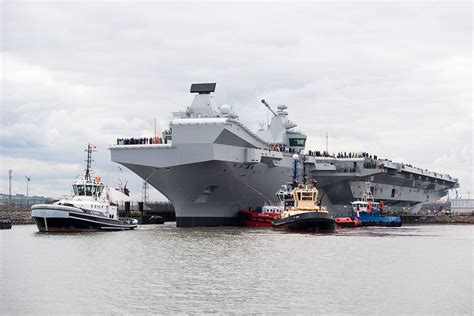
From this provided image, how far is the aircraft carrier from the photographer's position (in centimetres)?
4528

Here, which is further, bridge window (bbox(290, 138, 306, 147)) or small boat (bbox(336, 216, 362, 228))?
bridge window (bbox(290, 138, 306, 147))

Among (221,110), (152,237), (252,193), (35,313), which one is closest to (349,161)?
(252,193)

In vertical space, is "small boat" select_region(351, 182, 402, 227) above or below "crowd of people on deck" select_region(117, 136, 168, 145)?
below

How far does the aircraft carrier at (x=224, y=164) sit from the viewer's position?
149 ft

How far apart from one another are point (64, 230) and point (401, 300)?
27.3 metres

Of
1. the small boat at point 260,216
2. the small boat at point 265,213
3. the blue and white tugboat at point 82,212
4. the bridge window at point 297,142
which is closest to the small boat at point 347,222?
the small boat at point 265,213

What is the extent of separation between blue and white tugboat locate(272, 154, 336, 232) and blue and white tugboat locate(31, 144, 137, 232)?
10.2m

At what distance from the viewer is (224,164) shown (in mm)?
46812

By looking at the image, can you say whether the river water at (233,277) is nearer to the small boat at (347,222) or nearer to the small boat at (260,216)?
the small boat at (260,216)

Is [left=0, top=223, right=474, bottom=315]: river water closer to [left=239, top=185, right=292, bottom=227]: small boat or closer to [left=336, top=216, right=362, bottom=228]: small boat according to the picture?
[left=239, top=185, right=292, bottom=227]: small boat

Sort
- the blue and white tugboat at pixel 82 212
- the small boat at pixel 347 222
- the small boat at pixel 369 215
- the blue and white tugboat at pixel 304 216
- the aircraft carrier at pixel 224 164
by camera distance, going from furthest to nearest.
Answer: the small boat at pixel 369 215 < the small boat at pixel 347 222 < the aircraft carrier at pixel 224 164 < the blue and white tugboat at pixel 304 216 < the blue and white tugboat at pixel 82 212

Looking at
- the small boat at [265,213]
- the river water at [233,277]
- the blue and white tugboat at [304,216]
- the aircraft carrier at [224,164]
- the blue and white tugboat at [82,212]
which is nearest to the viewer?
the river water at [233,277]

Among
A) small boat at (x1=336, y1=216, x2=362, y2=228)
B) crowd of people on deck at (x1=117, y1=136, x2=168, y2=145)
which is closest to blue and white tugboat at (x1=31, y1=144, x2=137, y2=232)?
crowd of people on deck at (x1=117, y1=136, x2=168, y2=145)

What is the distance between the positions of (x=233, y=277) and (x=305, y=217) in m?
22.0
